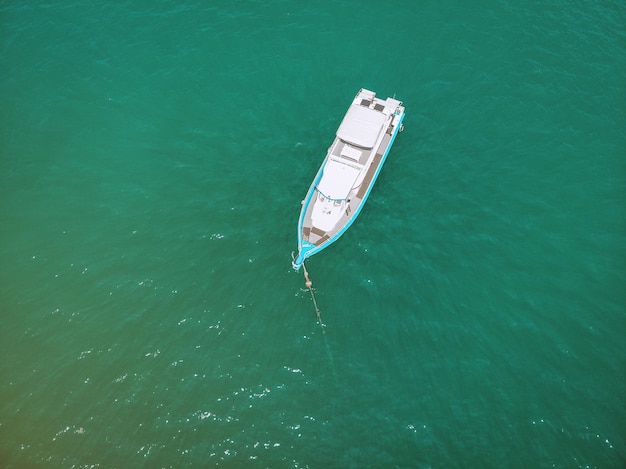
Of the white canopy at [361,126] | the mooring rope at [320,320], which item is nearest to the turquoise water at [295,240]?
the mooring rope at [320,320]

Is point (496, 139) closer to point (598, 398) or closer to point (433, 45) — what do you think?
point (433, 45)

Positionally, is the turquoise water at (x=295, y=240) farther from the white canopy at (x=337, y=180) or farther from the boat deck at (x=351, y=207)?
the white canopy at (x=337, y=180)

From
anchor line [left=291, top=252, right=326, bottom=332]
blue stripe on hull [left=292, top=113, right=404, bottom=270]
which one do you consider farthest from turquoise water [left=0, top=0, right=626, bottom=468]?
blue stripe on hull [left=292, top=113, right=404, bottom=270]

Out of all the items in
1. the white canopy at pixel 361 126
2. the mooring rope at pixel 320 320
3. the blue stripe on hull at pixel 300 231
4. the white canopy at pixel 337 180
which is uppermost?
the white canopy at pixel 361 126

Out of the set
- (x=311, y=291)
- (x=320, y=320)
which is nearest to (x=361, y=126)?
(x=311, y=291)

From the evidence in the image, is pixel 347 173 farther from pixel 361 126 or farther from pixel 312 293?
pixel 312 293

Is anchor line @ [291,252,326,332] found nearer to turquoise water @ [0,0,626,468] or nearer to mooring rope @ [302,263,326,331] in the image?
mooring rope @ [302,263,326,331]

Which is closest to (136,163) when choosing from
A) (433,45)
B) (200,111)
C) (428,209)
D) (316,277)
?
(200,111)
